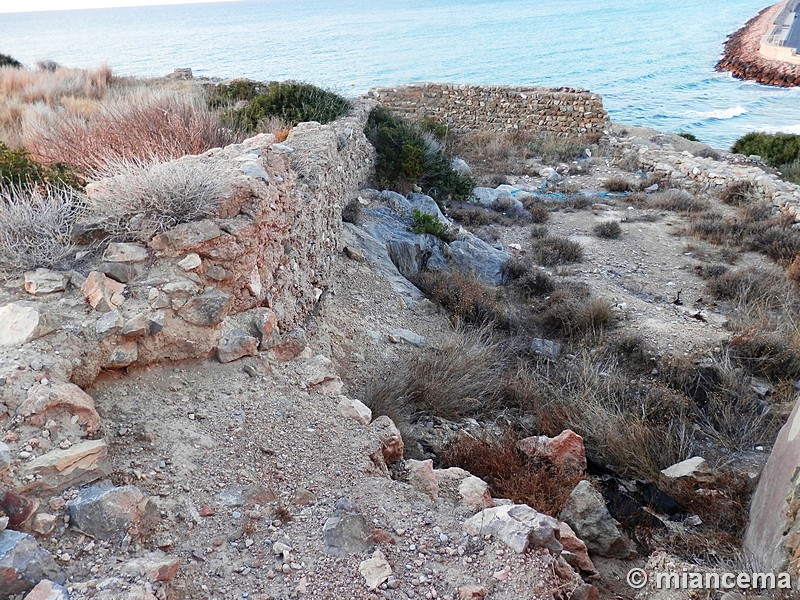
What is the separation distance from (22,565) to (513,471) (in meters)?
2.66

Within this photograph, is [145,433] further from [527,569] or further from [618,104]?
[618,104]

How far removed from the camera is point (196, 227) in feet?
12.1

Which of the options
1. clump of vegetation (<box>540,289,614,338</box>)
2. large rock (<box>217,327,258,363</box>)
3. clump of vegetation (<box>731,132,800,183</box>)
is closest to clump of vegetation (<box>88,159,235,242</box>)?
large rock (<box>217,327,258,363</box>)

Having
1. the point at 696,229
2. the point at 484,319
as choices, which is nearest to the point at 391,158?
the point at 484,319

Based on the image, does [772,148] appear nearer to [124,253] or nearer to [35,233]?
[124,253]

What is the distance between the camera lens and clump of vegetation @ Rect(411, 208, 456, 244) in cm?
790

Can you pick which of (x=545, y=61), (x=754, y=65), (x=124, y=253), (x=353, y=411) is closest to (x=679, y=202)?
(x=353, y=411)

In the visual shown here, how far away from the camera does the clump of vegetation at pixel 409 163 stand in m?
9.62

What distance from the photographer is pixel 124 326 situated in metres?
3.19

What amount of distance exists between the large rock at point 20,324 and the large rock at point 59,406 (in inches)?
15.0

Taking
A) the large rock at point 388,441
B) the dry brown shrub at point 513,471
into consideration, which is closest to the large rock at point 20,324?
the large rock at point 388,441

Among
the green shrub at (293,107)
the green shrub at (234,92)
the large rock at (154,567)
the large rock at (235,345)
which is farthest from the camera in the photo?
the green shrub at (234,92)

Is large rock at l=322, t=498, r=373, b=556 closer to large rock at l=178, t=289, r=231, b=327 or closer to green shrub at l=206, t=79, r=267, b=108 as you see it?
large rock at l=178, t=289, r=231, b=327

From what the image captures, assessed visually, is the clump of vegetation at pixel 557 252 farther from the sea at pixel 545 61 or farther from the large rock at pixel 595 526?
the large rock at pixel 595 526
